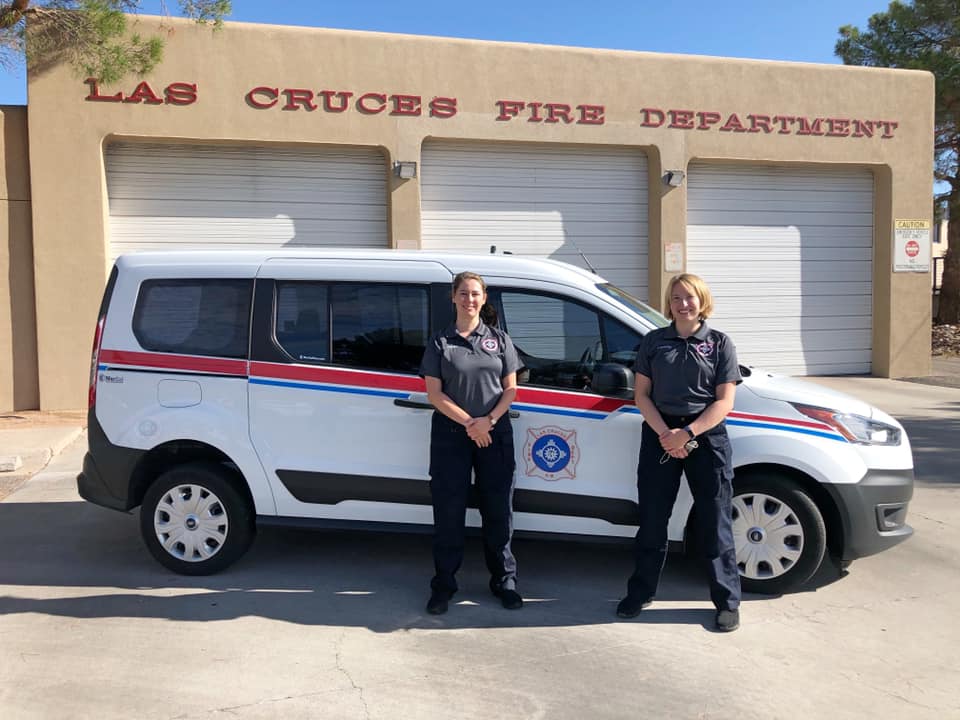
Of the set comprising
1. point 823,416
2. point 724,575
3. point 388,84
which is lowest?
point 724,575

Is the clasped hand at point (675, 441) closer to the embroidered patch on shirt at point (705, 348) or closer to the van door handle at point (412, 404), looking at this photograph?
the embroidered patch on shirt at point (705, 348)

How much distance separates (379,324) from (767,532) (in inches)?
97.3

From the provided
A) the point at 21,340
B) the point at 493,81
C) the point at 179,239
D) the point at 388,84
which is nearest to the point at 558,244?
the point at 493,81

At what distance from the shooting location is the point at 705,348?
399cm

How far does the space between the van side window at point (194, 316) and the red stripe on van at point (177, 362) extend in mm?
39

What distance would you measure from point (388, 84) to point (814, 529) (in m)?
9.83

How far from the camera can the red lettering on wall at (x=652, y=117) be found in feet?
43.4

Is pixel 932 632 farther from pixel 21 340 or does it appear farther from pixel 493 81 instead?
pixel 21 340

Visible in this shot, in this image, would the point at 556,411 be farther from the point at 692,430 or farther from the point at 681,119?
the point at 681,119

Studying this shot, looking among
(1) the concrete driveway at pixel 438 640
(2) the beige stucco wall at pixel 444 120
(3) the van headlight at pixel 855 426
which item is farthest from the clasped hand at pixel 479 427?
(2) the beige stucco wall at pixel 444 120

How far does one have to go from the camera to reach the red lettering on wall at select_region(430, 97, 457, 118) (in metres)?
12.4

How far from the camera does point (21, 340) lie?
11.3 metres

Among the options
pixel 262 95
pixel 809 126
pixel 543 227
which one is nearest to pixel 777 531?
pixel 543 227

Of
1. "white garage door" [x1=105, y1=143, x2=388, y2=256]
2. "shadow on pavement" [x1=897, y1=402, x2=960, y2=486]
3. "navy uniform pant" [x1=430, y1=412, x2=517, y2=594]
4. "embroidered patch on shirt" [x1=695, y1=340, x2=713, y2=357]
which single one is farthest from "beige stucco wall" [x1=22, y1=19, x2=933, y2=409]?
"embroidered patch on shirt" [x1=695, y1=340, x2=713, y2=357]
